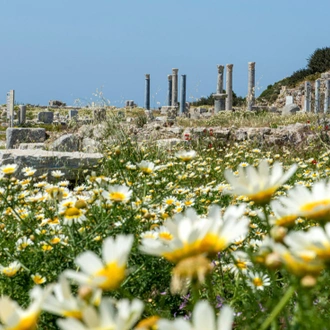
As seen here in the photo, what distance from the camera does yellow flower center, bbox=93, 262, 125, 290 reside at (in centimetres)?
69

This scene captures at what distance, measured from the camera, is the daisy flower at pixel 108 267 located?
69 cm

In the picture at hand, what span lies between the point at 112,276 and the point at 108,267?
1.0 inches

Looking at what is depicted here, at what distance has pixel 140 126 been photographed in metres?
13.8

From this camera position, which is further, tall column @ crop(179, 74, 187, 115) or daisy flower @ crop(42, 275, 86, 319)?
tall column @ crop(179, 74, 187, 115)

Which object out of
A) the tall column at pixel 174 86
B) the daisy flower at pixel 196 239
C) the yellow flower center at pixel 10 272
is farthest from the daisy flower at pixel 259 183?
the tall column at pixel 174 86

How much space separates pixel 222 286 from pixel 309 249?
1.81 metres

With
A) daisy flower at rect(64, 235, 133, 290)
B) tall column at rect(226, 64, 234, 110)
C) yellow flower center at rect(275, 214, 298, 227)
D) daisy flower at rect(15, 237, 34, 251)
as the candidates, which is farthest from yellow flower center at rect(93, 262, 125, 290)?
tall column at rect(226, 64, 234, 110)

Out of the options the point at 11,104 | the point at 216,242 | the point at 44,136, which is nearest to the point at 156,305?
the point at 216,242

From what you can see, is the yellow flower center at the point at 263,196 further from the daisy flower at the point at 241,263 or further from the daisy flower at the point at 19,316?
the daisy flower at the point at 19,316

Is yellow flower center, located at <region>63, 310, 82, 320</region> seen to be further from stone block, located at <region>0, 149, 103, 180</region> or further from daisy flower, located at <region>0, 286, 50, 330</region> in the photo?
stone block, located at <region>0, 149, 103, 180</region>

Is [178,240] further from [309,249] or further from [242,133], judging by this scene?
[242,133]

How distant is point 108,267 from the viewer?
73 cm

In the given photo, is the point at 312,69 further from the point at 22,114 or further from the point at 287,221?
the point at 287,221

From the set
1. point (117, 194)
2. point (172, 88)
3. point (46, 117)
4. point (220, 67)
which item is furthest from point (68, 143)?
point (172, 88)
